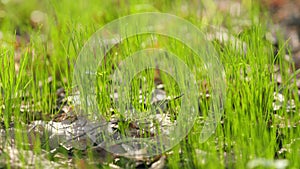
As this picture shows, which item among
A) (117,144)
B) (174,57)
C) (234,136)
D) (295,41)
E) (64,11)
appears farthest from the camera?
(295,41)

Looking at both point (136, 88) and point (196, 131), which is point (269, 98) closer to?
point (196, 131)

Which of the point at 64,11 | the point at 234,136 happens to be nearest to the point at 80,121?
the point at 234,136

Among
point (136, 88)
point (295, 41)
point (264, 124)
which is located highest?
point (295, 41)

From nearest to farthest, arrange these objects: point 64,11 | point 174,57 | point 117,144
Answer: point 117,144
point 174,57
point 64,11

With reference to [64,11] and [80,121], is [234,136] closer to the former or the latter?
[80,121]

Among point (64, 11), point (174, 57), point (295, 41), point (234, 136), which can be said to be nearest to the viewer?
point (234, 136)

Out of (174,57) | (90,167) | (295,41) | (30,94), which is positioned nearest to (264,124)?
(174,57)

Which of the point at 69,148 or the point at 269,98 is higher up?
the point at 269,98

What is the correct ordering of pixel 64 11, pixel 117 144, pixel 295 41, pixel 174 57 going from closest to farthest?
1. pixel 117 144
2. pixel 174 57
3. pixel 64 11
4. pixel 295 41

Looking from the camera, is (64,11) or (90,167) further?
(64,11)
